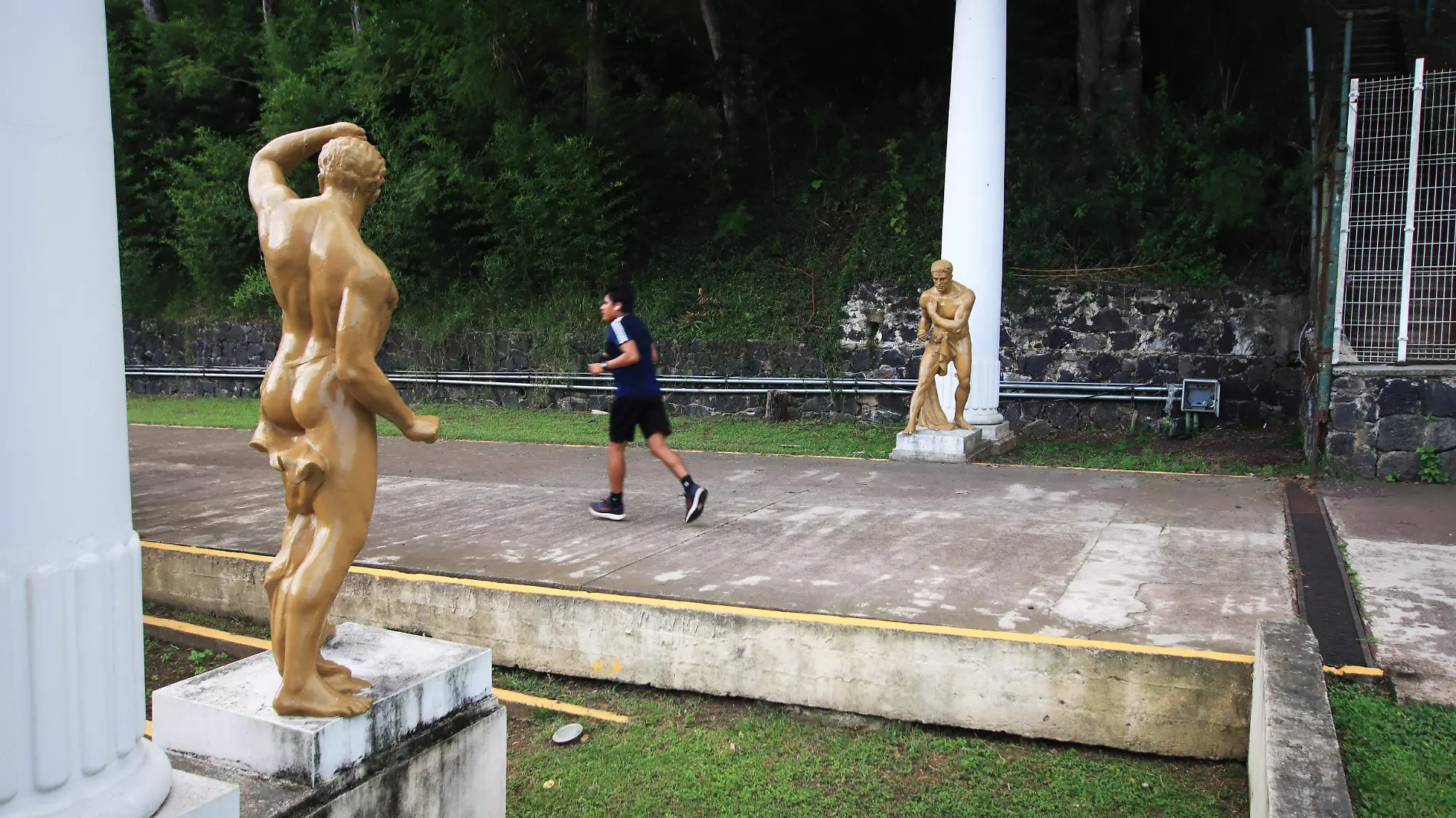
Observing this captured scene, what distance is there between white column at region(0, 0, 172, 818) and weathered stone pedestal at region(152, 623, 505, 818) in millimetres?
664

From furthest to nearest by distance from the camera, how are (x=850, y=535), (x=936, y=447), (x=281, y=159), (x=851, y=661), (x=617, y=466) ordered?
(x=936, y=447) < (x=617, y=466) < (x=850, y=535) < (x=851, y=661) < (x=281, y=159)

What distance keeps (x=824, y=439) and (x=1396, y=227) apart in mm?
5904

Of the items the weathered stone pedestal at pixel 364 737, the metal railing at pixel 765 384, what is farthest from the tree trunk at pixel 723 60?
the weathered stone pedestal at pixel 364 737

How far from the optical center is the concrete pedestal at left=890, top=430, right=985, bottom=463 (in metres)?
9.61

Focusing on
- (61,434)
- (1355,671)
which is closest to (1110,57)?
(1355,671)

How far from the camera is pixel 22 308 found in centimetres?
205

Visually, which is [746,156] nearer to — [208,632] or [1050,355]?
[1050,355]

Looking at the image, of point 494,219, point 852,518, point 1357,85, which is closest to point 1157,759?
point 852,518

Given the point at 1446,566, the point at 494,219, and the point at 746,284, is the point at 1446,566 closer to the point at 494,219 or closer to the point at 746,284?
the point at 746,284

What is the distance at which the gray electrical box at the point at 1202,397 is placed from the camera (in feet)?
40.7

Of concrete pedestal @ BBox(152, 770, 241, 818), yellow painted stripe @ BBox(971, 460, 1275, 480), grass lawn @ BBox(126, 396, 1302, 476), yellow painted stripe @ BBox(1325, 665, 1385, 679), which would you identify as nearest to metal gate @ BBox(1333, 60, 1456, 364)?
yellow painted stripe @ BBox(971, 460, 1275, 480)

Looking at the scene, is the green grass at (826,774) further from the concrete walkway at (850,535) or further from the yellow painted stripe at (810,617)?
the concrete walkway at (850,535)

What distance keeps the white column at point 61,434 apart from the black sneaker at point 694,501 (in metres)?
4.59

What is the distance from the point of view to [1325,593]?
5.09 meters
